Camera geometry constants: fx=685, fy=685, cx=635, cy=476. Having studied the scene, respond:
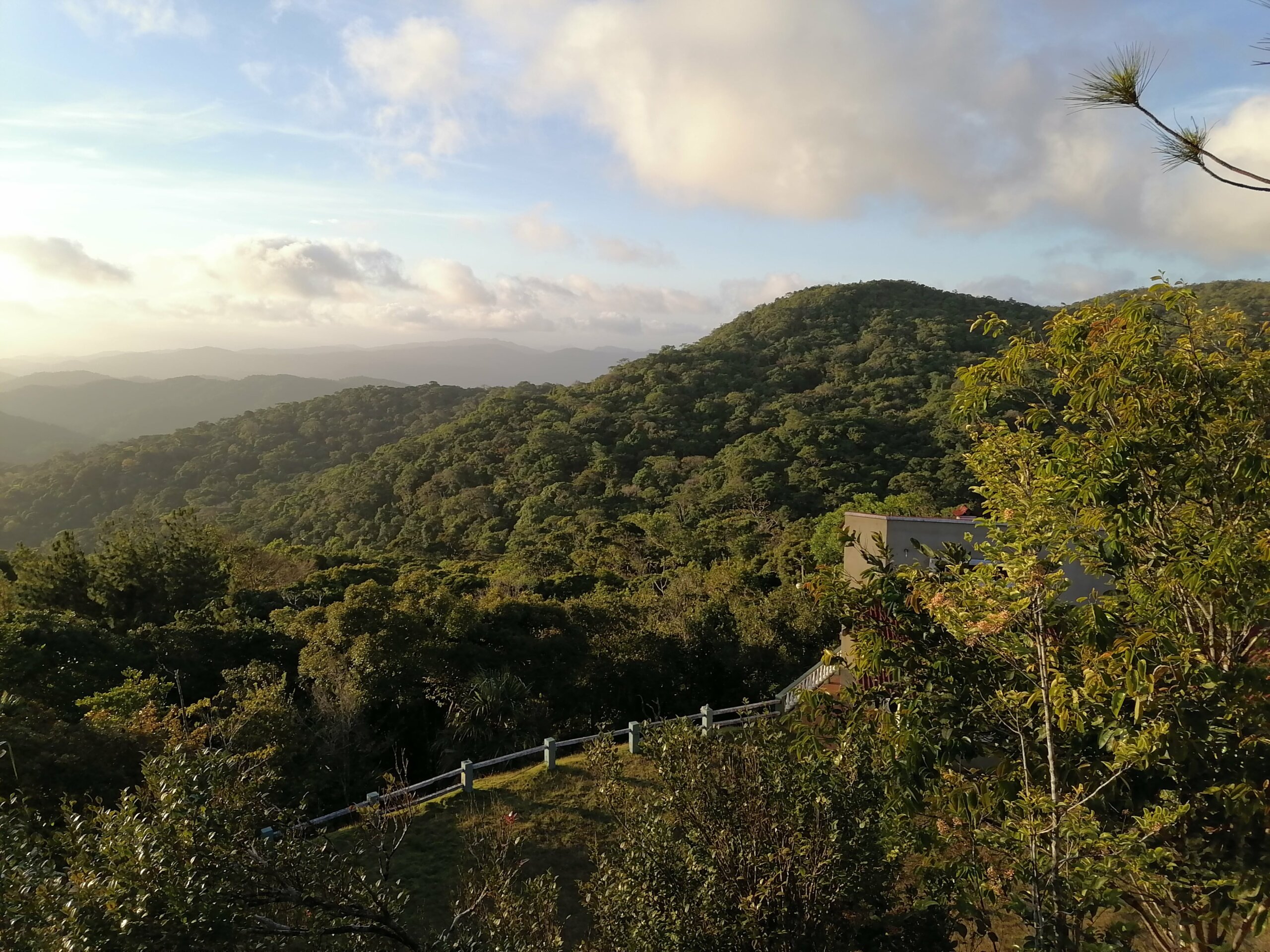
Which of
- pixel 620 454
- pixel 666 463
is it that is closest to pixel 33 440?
pixel 620 454

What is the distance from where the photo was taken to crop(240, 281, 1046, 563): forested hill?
45.4 metres

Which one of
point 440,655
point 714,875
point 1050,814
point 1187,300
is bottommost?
point 440,655

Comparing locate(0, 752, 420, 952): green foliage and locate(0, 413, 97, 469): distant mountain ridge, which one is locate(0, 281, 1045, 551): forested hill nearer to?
locate(0, 752, 420, 952): green foliage

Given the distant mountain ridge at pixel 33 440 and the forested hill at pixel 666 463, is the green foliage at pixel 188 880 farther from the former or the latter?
the distant mountain ridge at pixel 33 440

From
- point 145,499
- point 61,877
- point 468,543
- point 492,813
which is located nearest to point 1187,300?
point 61,877

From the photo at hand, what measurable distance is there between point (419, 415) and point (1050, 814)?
374 ft

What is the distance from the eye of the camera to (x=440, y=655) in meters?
14.5

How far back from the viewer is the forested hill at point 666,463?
45.4 meters

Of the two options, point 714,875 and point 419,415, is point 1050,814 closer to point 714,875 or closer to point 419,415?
point 714,875

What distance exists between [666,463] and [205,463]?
66110 mm

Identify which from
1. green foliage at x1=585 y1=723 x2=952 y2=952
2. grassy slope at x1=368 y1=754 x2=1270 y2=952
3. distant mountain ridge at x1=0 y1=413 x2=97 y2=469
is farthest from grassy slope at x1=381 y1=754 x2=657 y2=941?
distant mountain ridge at x1=0 y1=413 x2=97 y2=469

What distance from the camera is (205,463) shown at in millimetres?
88312

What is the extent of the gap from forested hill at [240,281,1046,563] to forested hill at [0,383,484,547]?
44.8 ft

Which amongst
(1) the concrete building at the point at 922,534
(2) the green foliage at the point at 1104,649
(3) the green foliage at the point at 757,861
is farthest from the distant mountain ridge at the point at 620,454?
(2) the green foliage at the point at 1104,649
